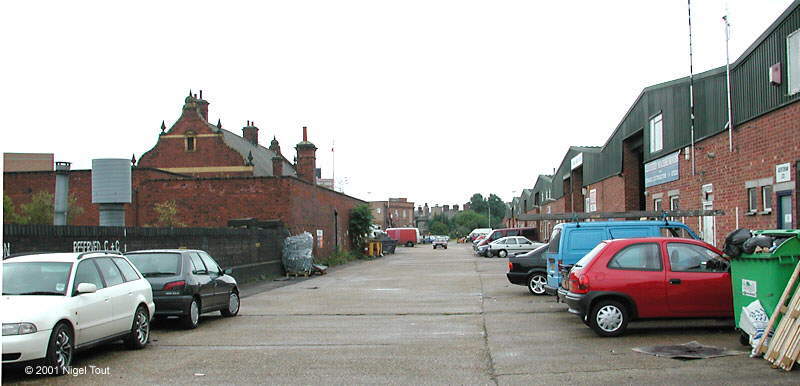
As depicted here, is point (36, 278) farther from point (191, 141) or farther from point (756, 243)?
point (191, 141)

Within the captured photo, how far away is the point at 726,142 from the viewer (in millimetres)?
19797

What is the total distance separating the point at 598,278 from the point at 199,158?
43.9 metres

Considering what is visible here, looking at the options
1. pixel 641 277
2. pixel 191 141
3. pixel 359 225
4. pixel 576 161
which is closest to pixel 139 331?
pixel 641 277

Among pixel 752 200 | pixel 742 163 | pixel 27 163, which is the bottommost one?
pixel 752 200

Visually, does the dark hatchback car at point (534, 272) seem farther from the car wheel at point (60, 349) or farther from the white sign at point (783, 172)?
the car wheel at point (60, 349)

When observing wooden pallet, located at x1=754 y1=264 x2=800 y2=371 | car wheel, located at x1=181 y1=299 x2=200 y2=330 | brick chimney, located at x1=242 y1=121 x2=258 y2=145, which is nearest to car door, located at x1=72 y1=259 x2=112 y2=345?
car wheel, located at x1=181 y1=299 x2=200 y2=330

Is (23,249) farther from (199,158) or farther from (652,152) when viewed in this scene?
(199,158)

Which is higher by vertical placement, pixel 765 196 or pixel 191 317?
pixel 765 196

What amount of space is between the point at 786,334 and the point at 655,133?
19688mm

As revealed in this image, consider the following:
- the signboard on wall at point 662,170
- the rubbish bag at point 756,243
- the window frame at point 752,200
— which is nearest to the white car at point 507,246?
the signboard on wall at point 662,170

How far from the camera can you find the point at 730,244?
9.75m

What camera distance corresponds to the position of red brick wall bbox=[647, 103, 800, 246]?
15966 mm

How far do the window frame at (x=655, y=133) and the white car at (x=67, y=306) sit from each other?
20054 millimetres

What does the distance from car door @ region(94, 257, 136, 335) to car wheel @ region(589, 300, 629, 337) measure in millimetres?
6633
